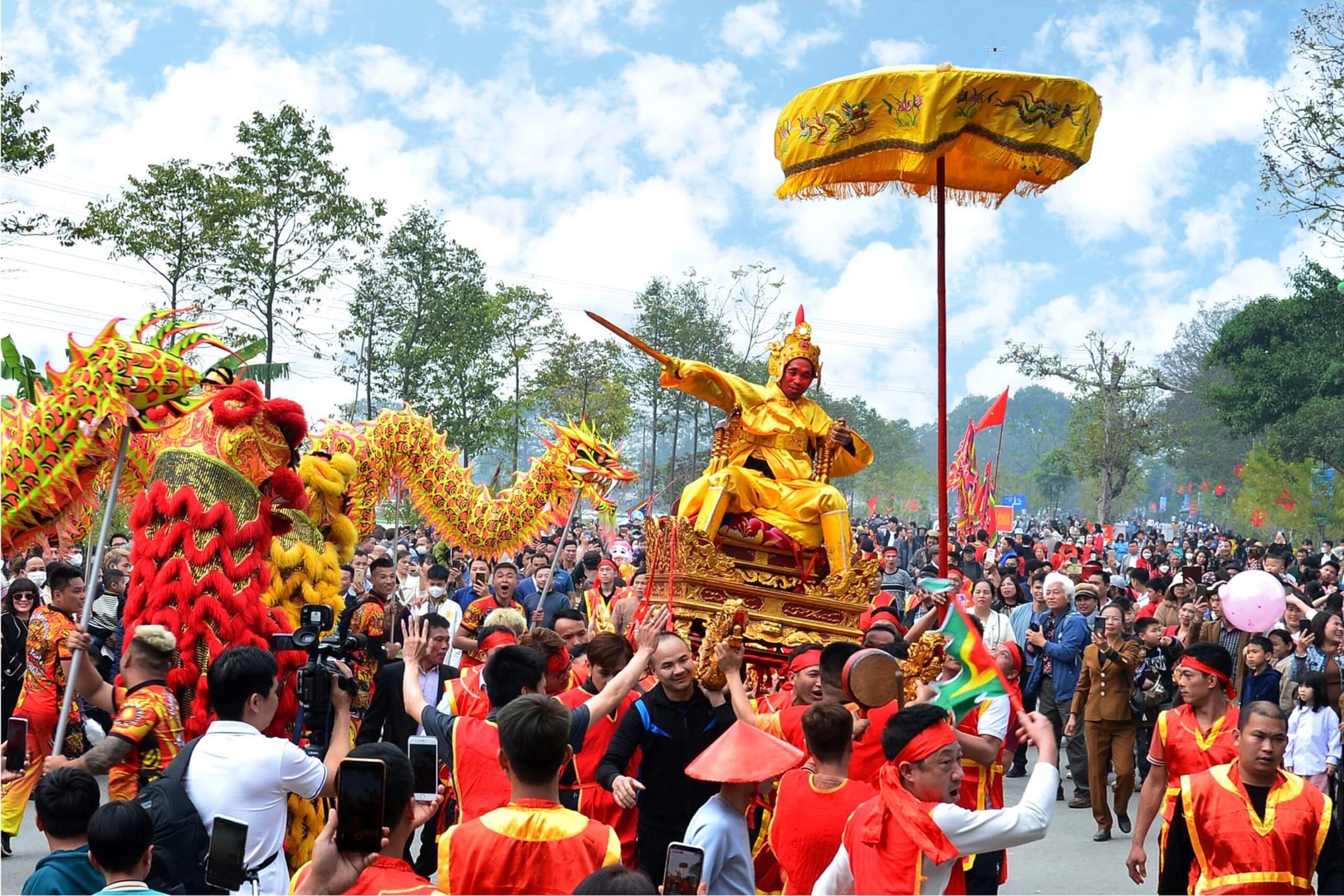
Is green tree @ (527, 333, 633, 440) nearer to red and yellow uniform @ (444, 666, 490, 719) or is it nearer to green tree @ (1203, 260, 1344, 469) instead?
green tree @ (1203, 260, 1344, 469)

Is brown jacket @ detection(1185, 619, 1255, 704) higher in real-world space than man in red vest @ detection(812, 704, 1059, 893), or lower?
higher

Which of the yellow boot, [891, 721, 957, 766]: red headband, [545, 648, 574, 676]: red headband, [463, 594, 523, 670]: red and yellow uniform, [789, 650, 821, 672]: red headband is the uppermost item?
the yellow boot

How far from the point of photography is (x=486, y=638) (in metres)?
6.71

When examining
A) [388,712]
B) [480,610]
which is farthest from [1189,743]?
[480,610]

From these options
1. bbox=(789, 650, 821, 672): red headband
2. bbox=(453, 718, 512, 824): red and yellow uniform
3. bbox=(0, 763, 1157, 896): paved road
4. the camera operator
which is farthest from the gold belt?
the camera operator

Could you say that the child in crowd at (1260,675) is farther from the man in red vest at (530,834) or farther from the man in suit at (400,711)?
the man in red vest at (530,834)

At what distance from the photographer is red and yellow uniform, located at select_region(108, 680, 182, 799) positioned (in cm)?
505

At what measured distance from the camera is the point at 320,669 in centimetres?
470

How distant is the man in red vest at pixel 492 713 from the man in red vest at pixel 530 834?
89 centimetres

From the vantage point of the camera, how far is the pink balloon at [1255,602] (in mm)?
8008

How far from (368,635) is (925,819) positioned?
4.86 m

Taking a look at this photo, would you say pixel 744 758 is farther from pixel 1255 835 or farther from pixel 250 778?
pixel 1255 835

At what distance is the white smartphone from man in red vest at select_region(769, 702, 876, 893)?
1.17 m

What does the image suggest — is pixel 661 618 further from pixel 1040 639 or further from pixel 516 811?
pixel 1040 639
